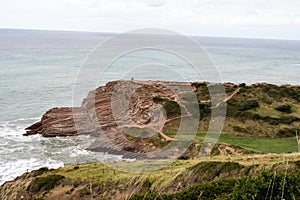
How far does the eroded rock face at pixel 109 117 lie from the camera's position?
43.9m

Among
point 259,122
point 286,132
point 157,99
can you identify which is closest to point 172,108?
point 157,99

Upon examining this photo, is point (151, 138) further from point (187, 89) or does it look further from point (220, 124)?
point (187, 89)

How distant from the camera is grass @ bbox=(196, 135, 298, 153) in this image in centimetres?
3538

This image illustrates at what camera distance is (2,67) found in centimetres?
9412

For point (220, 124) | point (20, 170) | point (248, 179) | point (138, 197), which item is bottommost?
point (20, 170)

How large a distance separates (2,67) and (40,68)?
9921 millimetres

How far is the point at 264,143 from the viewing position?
3841 cm

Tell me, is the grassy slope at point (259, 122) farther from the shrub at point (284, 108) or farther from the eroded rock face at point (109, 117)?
the eroded rock face at point (109, 117)

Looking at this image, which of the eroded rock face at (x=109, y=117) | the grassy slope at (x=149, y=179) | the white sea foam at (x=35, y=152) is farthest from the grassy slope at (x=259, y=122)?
the grassy slope at (x=149, y=179)

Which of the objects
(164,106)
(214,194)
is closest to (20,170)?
(164,106)

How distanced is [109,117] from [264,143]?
22.1 meters

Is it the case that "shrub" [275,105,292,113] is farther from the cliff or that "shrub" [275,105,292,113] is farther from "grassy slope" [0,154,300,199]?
"grassy slope" [0,154,300,199]

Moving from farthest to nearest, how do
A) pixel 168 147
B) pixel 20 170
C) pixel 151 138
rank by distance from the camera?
pixel 151 138 < pixel 168 147 < pixel 20 170

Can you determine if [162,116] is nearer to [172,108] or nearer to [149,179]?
[172,108]
